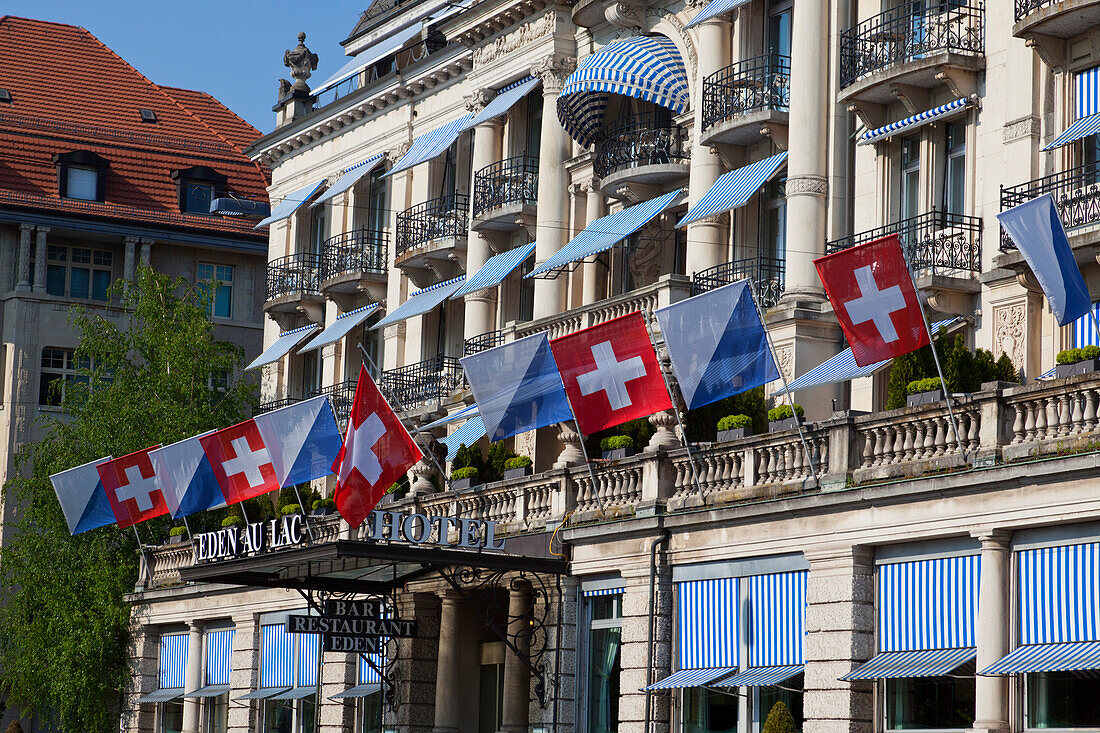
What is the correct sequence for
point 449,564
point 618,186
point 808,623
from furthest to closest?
point 618,186, point 449,564, point 808,623

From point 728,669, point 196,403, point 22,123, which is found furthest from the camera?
point 22,123

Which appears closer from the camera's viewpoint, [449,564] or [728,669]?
[728,669]

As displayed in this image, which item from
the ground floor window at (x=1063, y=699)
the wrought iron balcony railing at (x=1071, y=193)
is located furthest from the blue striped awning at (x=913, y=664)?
the wrought iron balcony railing at (x=1071, y=193)

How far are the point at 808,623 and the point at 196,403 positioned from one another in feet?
108

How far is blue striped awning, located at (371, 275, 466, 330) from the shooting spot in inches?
1976

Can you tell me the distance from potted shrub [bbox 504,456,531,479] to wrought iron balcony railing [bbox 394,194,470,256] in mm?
13572

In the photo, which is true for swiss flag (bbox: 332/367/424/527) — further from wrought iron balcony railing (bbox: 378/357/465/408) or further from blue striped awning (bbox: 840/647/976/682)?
wrought iron balcony railing (bbox: 378/357/465/408)

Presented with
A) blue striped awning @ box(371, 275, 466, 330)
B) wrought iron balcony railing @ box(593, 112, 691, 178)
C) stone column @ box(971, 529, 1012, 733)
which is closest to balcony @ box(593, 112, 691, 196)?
wrought iron balcony railing @ box(593, 112, 691, 178)

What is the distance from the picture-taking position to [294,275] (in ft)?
197

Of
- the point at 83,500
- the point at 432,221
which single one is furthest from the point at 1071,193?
the point at 83,500

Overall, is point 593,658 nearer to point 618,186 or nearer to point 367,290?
point 618,186

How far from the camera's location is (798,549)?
28.2m

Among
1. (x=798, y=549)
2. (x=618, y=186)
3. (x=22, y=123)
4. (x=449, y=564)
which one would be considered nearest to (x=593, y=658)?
(x=449, y=564)

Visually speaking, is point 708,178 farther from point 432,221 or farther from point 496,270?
point 432,221
